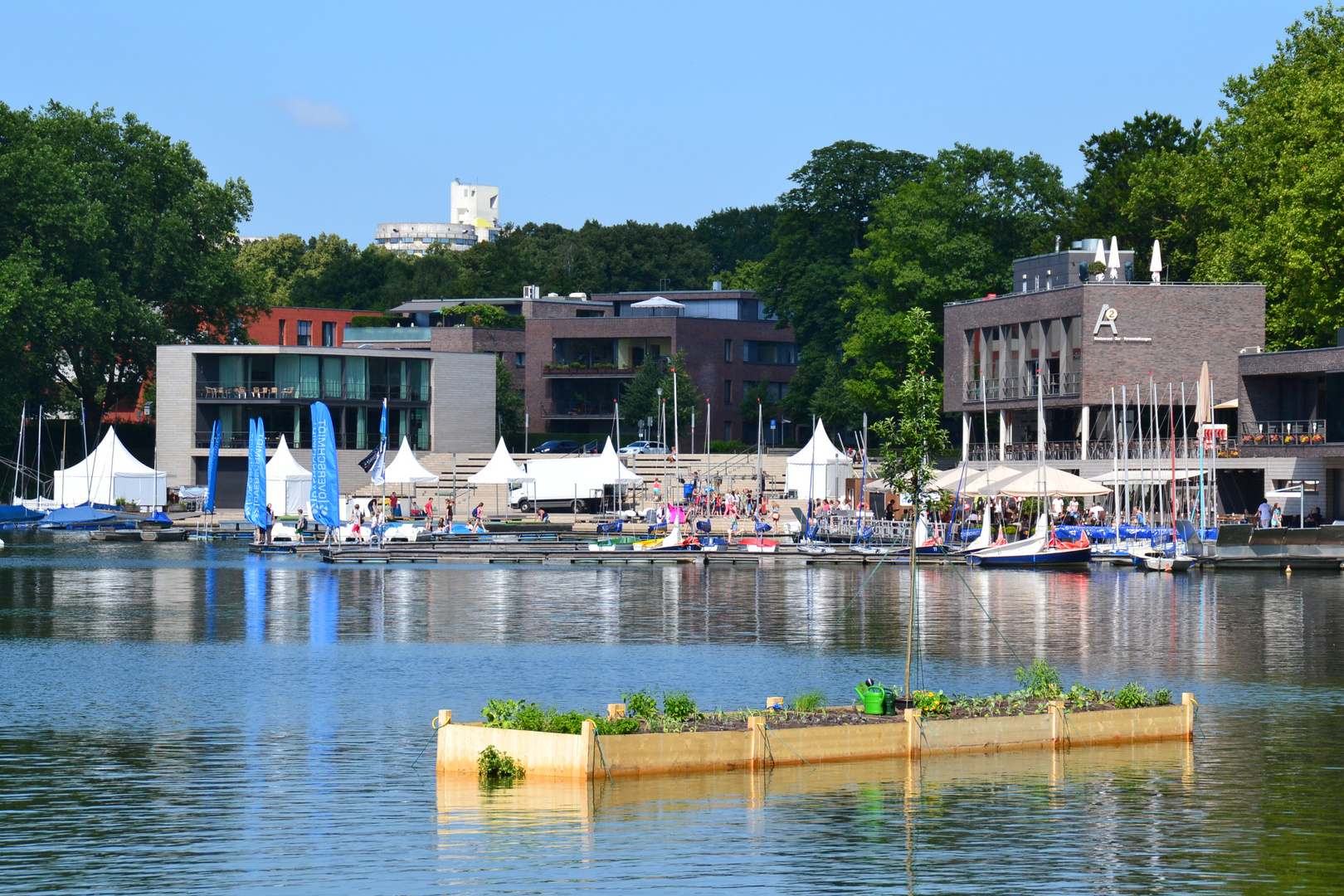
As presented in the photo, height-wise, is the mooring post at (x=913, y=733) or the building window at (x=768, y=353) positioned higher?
the building window at (x=768, y=353)

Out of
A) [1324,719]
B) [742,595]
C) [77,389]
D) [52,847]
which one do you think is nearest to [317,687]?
A: [52,847]

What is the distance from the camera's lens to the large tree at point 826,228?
383ft

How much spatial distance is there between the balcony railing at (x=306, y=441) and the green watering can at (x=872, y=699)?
8905 centimetres

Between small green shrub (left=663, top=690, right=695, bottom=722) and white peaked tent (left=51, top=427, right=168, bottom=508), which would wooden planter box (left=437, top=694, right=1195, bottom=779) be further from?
white peaked tent (left=51, top=427, right=168, bottom=508)

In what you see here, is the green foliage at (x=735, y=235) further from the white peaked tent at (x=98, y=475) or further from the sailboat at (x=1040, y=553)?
the sailboat at (x=1040, y=553)

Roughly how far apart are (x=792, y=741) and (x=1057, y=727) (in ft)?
13.6

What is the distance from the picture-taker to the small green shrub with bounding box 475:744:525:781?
72.3 ft

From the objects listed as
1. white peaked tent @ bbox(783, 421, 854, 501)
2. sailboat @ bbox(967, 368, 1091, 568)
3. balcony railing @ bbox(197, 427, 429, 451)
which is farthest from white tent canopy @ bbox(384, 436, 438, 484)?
sailboat @ bbox(967, 368, 1091, 568)

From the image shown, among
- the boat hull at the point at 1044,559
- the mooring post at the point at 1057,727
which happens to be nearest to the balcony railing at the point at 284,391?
the boat hull at the point at 1044,559

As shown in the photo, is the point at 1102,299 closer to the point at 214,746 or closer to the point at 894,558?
the point at 894,558

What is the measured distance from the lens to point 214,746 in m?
26.0

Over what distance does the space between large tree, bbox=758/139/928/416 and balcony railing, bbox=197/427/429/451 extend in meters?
26.6

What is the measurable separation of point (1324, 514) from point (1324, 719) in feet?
185

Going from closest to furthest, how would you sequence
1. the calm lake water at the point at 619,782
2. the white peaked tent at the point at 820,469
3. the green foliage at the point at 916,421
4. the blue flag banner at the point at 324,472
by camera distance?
1. the calm lake water at the point at 619,782
2. the green foliage at the point at 916,421
3. the blue flag banner at the point at 324,472
4. the white peaked tent at the point at 820,469
